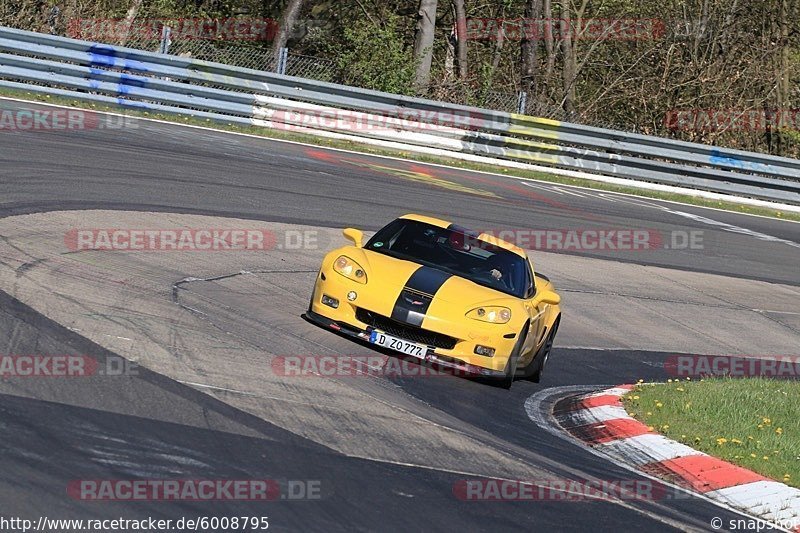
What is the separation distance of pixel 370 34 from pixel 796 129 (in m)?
13.4

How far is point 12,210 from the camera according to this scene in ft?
38.6

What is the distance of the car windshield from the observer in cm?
1062

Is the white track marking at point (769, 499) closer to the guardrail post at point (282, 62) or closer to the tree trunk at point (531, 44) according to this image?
the guardrail post at point (282, 62)

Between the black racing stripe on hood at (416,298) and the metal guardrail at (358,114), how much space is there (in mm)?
12591

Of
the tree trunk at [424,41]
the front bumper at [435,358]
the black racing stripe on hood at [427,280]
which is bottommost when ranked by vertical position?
the front bumper at [435,358]

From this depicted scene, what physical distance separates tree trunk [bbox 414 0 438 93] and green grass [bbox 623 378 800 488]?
1652cm

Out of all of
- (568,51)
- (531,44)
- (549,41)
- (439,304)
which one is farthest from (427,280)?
(568,51)

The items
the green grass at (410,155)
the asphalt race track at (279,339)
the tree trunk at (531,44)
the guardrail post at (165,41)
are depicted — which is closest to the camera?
the asphalt race track at (279,339)

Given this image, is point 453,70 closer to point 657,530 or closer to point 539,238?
point 539,238

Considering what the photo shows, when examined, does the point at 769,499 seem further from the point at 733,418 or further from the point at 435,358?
the point at 435,358

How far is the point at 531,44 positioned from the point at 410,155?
8734 mm

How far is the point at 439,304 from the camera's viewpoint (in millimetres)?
9727

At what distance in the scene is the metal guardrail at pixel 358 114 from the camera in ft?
69.1

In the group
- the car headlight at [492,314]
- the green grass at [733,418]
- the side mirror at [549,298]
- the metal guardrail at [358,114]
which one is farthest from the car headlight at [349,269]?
the metal guardrail at [358,114]
